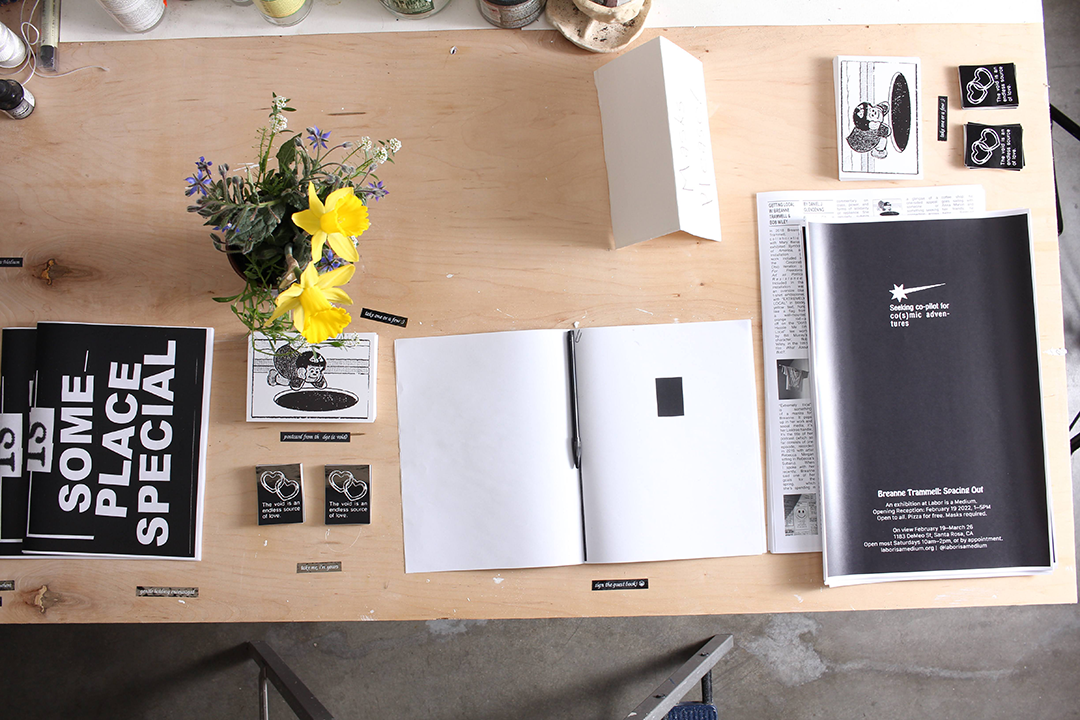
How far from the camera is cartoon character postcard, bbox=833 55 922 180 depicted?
0.86m

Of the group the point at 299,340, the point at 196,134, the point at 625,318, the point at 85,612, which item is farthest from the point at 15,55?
the point at 625,318

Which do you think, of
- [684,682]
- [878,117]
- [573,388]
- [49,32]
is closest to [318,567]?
[573,388]

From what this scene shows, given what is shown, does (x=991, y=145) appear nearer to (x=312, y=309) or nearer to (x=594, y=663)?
(x=312, y=309)

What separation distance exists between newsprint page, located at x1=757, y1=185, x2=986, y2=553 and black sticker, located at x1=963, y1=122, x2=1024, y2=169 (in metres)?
0.04

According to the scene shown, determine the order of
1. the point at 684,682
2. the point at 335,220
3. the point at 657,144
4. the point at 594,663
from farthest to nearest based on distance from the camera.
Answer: the point at 594,663 < the point at 684,682 < the point at 657,144 < the point at 335,220

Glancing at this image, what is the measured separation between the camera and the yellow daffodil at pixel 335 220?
23.8 inches

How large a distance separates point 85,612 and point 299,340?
0.49 meters

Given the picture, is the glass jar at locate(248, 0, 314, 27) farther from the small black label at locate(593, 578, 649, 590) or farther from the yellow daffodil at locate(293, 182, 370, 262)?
the small black label at locate(593, 578, 649, 590)

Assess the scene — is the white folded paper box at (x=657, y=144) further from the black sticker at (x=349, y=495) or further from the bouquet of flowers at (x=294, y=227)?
the black sticker at (x=349, y=495)

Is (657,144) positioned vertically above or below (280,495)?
above

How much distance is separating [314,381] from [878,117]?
0.90 m

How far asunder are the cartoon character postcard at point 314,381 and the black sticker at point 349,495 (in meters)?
0.07

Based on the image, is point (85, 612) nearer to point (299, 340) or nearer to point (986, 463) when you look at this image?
point (299, 340)

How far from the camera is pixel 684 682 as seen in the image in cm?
110
